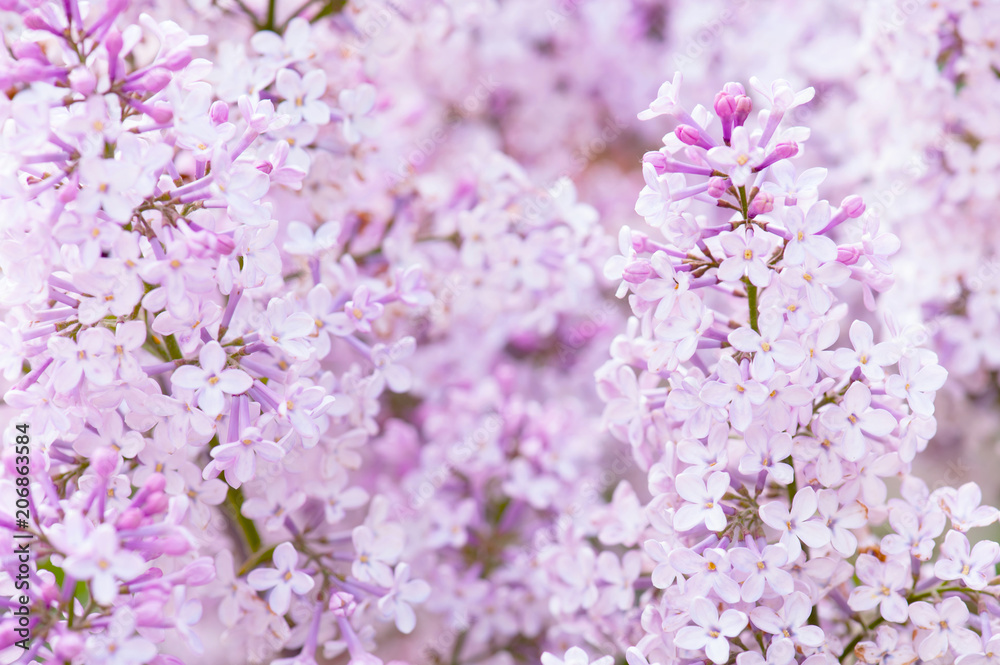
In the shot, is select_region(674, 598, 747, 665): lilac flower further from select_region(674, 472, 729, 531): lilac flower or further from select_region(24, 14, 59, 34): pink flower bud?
select_region(24, 14, 59, 34): pink flower bud

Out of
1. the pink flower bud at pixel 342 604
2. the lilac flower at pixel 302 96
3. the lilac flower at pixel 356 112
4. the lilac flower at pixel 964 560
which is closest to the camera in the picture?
the lilac flower at pixel 964 560

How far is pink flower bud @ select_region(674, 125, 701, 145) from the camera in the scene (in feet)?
3.39

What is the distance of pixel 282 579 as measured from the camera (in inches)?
45.1

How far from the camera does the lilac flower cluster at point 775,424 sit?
991mm

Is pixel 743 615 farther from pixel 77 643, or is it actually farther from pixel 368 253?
pixel 368 253

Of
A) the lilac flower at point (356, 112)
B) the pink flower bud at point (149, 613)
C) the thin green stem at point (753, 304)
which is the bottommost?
the pink flower bud at point (149, 613)

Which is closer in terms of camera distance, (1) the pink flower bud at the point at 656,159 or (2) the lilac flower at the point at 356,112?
(1) the pink flower bud at the point at 656,159

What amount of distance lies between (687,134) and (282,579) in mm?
756

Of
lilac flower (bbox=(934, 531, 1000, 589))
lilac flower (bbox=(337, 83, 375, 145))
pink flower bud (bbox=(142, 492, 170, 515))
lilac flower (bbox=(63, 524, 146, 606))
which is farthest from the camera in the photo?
lilac flower (bbox=(337, 83, 375, 145))

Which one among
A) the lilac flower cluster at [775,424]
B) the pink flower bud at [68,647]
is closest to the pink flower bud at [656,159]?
the lilac flower cluster at [775,424]

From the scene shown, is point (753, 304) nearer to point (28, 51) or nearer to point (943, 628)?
point (943, 628)

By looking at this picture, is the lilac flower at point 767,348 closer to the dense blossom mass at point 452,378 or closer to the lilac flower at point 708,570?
the dense blossom mass at point 452,378

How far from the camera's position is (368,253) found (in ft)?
5.21

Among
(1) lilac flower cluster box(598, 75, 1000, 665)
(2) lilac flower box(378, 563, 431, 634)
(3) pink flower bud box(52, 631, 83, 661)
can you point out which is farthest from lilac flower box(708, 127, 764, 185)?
(3) pink flower bud box(52, 631, 83, 661)
